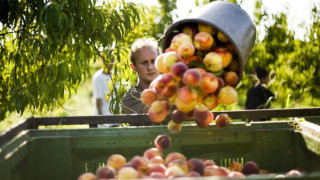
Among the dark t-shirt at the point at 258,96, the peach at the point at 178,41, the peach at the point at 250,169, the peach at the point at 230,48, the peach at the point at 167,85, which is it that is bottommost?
the peach at the point at 250,169

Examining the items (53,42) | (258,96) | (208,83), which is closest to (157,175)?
(208,83)

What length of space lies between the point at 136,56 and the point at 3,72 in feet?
3.51

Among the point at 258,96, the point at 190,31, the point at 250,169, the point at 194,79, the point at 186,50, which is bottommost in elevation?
the point at 250,169

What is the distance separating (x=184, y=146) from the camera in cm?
170

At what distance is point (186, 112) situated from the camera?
140 centimetres

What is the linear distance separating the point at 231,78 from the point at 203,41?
0.19 m

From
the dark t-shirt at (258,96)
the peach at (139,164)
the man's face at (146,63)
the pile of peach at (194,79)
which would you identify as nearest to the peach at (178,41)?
the pile of peach at (194,79)

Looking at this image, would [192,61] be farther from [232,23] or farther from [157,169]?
[157,169]

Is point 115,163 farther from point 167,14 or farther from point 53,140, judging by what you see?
point 167,14

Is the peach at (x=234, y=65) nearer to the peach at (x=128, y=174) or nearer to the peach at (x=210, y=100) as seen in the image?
the peach at (x=210, y=100)

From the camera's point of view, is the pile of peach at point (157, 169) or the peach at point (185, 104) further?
the peach at point (185, 104)

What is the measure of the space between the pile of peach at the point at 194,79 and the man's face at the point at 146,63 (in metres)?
0.91

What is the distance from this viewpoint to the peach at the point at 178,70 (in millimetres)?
1344

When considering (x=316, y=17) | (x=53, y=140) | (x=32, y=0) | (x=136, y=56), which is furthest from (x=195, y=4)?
(x=53, y=140)
